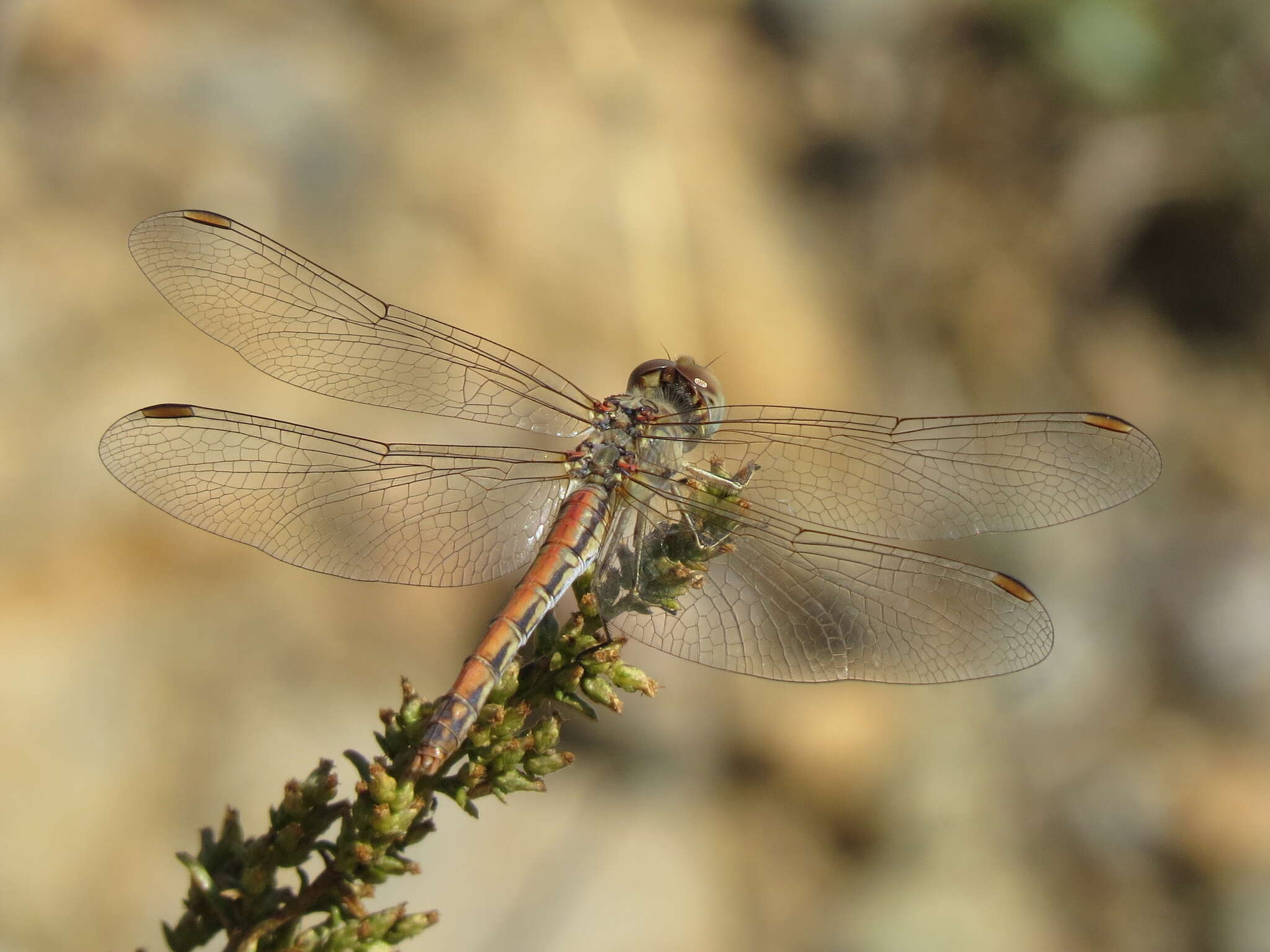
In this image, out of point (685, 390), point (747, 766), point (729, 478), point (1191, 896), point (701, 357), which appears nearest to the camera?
point (729, 478)

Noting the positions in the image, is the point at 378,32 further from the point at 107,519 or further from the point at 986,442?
the point at 986,442

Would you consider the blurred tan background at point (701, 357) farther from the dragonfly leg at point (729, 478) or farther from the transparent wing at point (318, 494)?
the dragonfly leg at point (729, 478)

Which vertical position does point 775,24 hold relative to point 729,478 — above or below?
above

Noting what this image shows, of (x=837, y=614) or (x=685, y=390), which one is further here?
(x=685, y=390)

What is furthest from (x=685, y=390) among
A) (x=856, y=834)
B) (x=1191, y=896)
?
(x=1191, y=896)

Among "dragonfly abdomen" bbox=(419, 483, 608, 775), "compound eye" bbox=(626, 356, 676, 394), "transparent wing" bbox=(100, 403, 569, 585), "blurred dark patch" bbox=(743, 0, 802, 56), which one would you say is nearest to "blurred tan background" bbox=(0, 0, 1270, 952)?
"blurred dark patch" bbox=(743, 0, 802, 56)

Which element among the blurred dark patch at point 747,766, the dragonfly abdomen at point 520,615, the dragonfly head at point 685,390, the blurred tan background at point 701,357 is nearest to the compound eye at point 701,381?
the dragonfly head at point 685,390

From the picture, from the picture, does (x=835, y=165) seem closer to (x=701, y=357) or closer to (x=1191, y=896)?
(x=701, y=357)

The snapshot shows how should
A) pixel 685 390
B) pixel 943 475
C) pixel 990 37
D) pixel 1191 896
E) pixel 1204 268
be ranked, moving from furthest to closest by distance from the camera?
pixel 990 37
pixel 1204 268
pixel 1191 896
pixel 685 390
pixel 943 475
